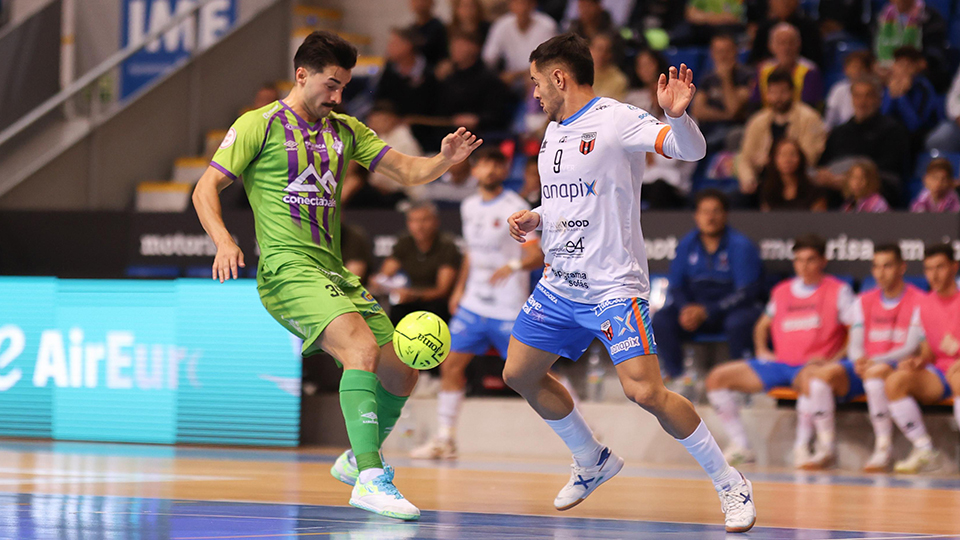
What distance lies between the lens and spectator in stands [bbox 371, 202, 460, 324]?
11359mm

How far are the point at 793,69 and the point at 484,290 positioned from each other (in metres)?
4.38

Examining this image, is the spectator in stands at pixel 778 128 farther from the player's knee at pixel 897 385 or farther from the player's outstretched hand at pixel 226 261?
the player's outstretched hand at pixel 226 261

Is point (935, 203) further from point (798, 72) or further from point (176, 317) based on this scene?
point (176, 317)

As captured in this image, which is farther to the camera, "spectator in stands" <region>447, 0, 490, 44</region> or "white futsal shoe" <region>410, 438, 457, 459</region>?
"spectator in stands" <region>447, 0, 490, 44</region>

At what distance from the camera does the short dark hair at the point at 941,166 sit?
34.4 ft

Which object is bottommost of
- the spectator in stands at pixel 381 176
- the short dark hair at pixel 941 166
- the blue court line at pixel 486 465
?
the blue court line at pixel 486 465

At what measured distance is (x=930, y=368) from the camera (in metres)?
9.88

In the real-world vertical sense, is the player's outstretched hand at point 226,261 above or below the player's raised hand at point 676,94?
below

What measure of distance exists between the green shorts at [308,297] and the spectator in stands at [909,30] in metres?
8.12

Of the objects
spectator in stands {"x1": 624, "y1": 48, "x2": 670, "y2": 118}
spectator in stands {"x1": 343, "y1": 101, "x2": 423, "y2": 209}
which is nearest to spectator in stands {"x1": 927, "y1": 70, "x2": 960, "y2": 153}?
spectator in stands {"x1": 624, "y1": 48, "x2": 670, "y2": 118}

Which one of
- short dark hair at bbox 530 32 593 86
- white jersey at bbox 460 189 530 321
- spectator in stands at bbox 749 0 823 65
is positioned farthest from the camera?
spectator in stands at bbox 749 0 823 65

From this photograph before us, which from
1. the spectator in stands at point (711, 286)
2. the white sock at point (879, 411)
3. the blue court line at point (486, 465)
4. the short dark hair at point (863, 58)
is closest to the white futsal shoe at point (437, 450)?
the blue court line at point (486, 465)

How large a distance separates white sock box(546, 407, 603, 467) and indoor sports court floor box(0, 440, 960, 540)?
10.5 inches

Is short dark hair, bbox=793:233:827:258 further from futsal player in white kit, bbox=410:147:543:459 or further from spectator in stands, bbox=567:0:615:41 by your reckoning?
spectator in stands, bbox=567:0:615:41
